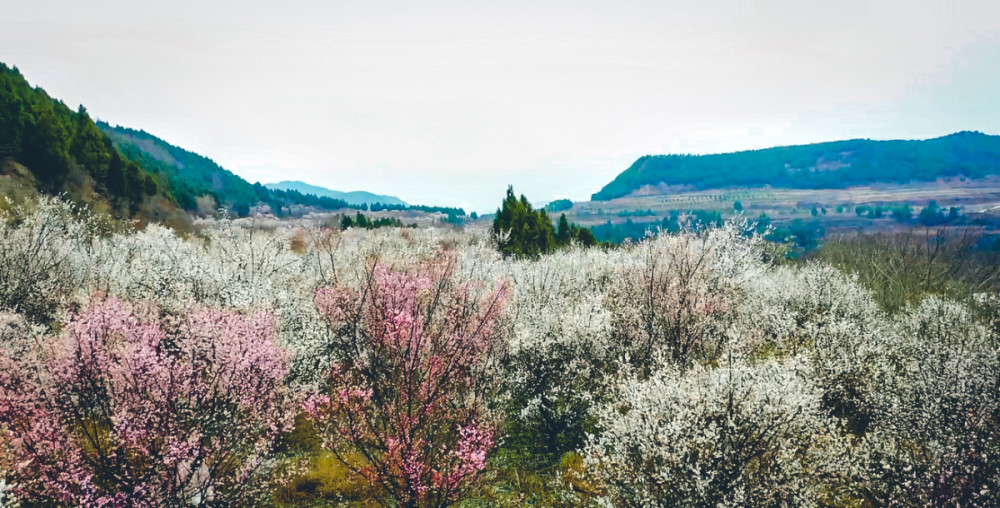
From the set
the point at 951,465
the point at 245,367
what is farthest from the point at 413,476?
the point at 951,465

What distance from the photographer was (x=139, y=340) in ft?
66.6

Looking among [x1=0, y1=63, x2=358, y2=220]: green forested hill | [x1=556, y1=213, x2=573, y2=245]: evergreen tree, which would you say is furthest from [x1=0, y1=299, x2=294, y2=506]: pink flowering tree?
[x1=0, y1=63, x2=358, y2=220]: green forested hill

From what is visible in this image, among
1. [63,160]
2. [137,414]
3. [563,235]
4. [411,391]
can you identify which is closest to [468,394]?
[411,391]

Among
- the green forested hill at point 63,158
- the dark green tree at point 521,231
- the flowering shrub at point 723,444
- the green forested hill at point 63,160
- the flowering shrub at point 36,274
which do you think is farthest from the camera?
the green forested hill at point 63,158

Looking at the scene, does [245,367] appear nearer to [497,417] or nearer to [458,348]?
[458,348]

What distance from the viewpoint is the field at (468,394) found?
49.1ft

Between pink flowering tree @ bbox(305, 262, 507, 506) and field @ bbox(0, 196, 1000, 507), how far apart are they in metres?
0.18

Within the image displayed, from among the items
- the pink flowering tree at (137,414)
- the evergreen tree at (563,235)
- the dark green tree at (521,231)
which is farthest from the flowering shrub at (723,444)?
the evergreen tree at (563,235)

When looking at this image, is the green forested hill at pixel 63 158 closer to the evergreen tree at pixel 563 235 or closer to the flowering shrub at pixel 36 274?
the flowering shrub at pixel 36 274

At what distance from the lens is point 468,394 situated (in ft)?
76.4

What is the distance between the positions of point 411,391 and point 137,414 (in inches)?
372

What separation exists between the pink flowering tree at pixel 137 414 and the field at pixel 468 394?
13cm

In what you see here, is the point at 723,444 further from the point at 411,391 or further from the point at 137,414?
the point at 137,414

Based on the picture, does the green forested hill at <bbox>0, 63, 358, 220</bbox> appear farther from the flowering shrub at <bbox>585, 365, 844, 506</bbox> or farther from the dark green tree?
the flowering shrub at <bbox>585, 365, 844, 506</bbox>
